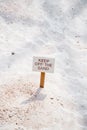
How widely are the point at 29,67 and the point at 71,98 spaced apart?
90 centimetres

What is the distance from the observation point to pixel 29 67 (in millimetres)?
4445

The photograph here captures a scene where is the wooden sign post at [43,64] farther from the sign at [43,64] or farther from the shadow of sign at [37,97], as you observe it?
the shadow of sign at [37,97]

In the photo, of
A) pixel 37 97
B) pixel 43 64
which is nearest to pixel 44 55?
pixel 43 64

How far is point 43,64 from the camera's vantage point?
374cm

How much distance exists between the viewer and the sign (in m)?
3.71

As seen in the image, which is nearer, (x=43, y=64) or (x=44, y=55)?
(x=43, y=64)

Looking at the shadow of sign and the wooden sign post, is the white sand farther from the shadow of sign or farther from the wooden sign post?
the wooden sign post

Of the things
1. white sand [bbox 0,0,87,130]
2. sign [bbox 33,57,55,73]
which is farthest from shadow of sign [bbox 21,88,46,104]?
sign [bbox 33,57,55,73]

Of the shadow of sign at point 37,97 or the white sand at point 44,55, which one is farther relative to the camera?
the shadow of sign at point 37,97

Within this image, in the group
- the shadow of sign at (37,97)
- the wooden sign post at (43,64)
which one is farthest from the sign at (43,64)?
the shadow of sign at (37,97)

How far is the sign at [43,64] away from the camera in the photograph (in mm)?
3707

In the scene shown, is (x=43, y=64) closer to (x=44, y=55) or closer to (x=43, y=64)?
(x=43, y=64)

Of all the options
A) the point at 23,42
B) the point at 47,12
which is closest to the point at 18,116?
the point at 23,42

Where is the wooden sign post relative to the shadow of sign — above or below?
above
